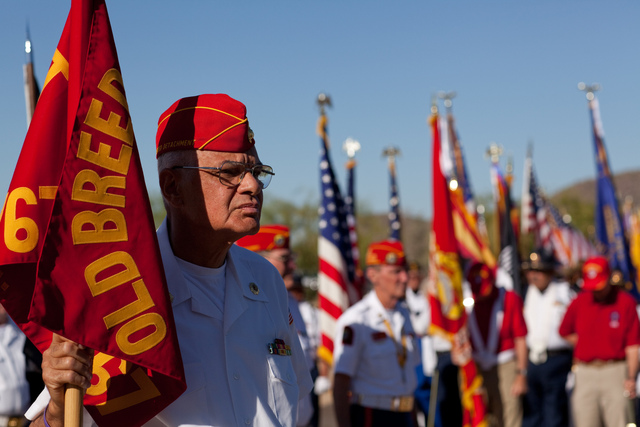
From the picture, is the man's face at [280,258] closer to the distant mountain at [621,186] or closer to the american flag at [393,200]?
the american flag at [393,200]

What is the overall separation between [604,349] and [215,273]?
26.1 ft

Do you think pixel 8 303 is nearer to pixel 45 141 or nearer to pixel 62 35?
pixel 45 141

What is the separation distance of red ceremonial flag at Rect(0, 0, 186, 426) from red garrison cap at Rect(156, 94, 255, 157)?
0.33 meters

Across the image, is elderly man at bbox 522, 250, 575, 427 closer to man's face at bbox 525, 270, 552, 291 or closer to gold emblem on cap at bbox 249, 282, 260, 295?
man's face at bbox 525, 270, 552, 291

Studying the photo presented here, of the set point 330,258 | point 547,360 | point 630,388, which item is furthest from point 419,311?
point 630,388

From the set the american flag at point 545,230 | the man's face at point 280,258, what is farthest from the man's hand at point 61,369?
the american flag at point 545,230

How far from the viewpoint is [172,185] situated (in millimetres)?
2656

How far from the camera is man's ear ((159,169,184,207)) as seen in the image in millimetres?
2637

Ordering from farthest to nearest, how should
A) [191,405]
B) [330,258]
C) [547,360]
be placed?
1. [547,360]
2. [330,258]
3. [191,405]

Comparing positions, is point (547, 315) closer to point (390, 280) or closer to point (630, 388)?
point (630, 388)

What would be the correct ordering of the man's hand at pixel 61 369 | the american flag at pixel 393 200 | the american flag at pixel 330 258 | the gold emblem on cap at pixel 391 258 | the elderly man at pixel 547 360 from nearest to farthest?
the man's hand at pixel 61 369, the gold emblem on cap at pixel 391 258, the american flag at pixel 330 258, the elderly man at pixel 547 360, the american flag at pixel 393 200

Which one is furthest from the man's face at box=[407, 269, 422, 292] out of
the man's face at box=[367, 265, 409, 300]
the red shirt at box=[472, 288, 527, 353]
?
the man's face at box=[367, 265, 409, 300]

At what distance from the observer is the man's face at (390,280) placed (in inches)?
267

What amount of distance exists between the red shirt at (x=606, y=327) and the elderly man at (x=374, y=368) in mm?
3932
